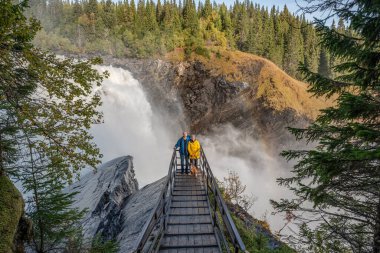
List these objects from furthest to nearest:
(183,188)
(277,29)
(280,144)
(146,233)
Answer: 1. (277,29)
2. (280,144)
3. (183,188)
4. (146,233)

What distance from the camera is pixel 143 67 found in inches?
1785

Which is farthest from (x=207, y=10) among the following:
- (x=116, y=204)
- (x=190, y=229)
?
(x=190, y=229)

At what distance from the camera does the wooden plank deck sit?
5.67m

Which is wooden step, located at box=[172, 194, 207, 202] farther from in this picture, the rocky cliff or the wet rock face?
the rocky cliff

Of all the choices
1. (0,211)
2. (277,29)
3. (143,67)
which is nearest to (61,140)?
(0,211)

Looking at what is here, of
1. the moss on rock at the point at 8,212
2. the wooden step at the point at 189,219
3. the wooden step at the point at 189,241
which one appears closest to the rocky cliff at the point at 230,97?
the wooden step at the point at 189,219

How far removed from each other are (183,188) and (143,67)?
38972 mm

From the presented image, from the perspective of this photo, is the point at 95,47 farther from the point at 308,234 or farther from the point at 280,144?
the point at 308,234

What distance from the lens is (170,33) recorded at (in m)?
51.2

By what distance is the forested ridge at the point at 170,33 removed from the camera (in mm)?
49594

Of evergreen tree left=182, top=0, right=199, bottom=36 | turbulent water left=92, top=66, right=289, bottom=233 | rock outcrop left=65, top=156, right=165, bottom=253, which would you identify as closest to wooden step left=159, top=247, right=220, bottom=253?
rock outcrop left=65, top=156, right=165, bottom=253

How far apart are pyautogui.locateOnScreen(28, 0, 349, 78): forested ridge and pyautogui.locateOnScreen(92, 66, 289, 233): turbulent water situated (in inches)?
577

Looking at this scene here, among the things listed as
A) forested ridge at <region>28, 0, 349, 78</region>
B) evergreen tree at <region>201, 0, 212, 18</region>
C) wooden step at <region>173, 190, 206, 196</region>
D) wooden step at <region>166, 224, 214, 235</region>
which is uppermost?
evergreen tree at <region>201, 0, 212, 18</region>

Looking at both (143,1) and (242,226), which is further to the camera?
(143,1)
